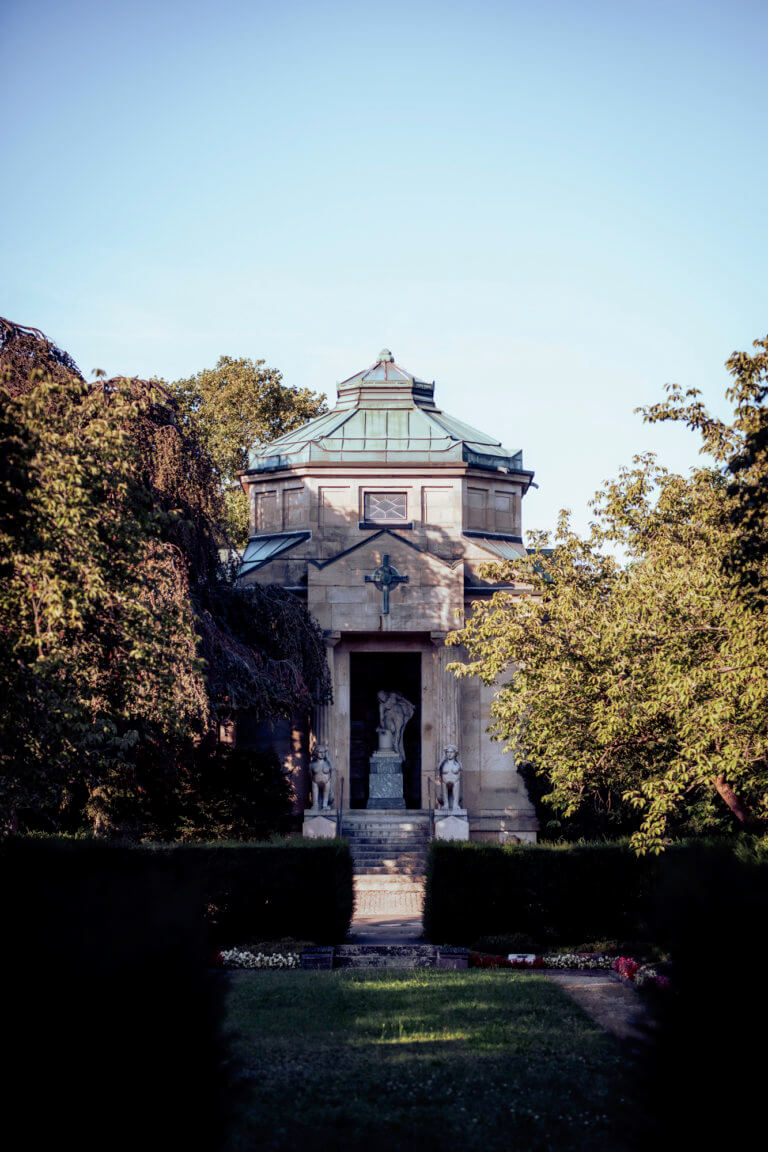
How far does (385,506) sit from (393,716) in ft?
20.2

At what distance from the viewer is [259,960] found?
57.8 ft

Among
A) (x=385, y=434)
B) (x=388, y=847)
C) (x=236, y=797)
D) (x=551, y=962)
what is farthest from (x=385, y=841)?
(x=385, y=434)

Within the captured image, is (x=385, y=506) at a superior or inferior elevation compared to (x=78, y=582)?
superior

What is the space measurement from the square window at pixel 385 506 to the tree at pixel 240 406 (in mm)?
14159

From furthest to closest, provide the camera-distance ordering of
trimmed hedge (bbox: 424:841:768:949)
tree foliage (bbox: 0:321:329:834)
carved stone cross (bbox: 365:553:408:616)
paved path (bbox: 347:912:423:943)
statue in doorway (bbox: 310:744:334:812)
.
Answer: carved stone cross (bbox: 365:553:408:616) < statue in doorway (bbox: 310:744:334:812) < paved path (bbox: 347:912:423:943) < trimmed hedge (bbox: 424:841:768:949) < tree foliage (bbox: 0:321:329:834)

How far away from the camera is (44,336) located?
2023cm

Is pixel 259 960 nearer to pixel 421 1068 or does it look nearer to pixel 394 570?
pixel 421 1068

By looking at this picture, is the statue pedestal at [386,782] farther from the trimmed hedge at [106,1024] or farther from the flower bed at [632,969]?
the trimmed hedge at [106,1024]

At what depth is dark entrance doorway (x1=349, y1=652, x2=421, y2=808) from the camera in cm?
3609

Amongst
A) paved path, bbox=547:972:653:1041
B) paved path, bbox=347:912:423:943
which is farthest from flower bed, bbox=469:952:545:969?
paved path, bbox=347:912:423:943

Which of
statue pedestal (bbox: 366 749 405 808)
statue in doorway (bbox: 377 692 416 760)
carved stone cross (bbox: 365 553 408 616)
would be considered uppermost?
carved stone cross (bbox: 365 553 408 616)

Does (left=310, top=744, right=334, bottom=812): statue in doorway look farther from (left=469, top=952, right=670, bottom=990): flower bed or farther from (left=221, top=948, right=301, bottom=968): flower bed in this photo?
(left=469, top=952, right=670, bottom=990): flower bed

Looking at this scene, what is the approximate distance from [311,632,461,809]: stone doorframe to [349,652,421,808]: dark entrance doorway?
12.3ft

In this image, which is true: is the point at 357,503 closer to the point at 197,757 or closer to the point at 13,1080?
the point at 197,757
